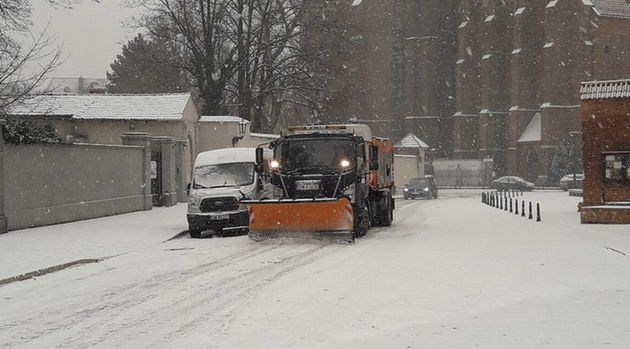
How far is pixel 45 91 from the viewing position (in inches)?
978

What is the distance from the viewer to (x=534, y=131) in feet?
262

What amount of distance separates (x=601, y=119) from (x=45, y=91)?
656 inches

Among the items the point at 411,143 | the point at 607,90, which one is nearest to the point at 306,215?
the point at 607,90

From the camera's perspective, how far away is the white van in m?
23.7

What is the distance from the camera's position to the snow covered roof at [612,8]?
73500 millimetres

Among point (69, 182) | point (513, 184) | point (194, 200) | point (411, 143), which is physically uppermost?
point (411, 143)

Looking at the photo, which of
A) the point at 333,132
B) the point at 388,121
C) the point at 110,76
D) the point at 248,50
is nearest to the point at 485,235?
the point at 333,132

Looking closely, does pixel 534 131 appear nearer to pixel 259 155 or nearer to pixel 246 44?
pixel 246 44

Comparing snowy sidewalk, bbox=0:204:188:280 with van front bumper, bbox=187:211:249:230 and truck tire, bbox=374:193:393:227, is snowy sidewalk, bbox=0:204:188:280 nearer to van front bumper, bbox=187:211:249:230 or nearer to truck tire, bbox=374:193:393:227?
van front bumper, bbox=187:211:249:230

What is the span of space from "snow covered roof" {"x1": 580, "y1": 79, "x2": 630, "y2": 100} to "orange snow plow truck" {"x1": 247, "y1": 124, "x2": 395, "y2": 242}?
338 inches

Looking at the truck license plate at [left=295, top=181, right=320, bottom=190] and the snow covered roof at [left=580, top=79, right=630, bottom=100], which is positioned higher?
the snow covered roof at [left=580, top=79, right=630, bottom=100]

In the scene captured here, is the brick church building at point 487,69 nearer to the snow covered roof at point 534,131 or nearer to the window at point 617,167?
the snow covered roof at point 534,131

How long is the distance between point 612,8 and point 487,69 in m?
14.2

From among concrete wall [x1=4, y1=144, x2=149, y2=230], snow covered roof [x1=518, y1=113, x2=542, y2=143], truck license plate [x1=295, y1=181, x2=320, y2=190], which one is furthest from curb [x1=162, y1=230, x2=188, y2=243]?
snow covered roof [x1=518, y1=113, x2=542, y2=143]
